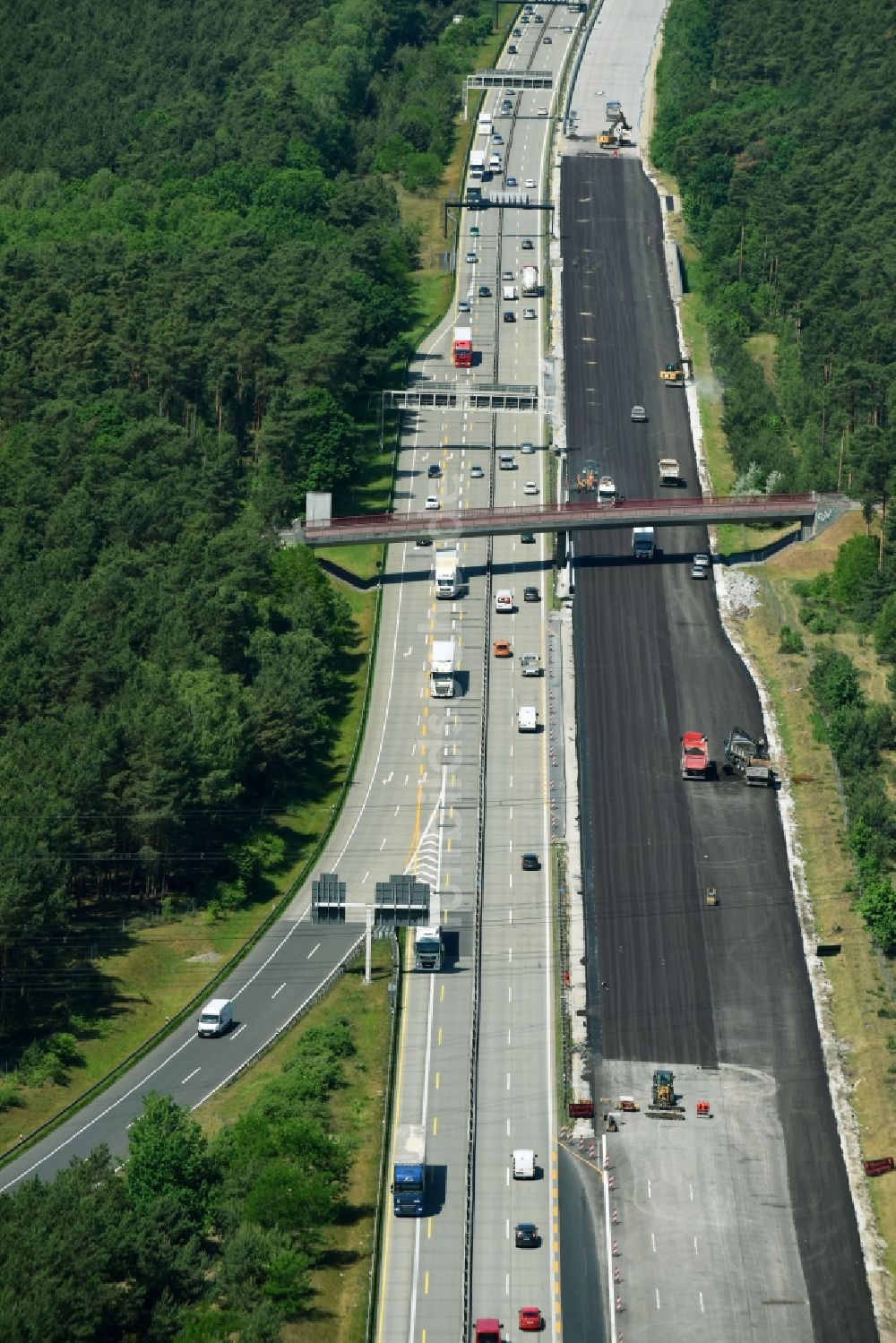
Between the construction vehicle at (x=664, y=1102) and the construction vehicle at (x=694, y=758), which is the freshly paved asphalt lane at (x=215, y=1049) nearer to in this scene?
the construction vehicle at (x=664, y=1102)

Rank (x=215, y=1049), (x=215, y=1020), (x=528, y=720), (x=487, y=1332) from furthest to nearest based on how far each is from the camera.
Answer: (x=528, y=720) < (x=215, y=1020) < (x=215, y=1049) < (x=487, y=1332)

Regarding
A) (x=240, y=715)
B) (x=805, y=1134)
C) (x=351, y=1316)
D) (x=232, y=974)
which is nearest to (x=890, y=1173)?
(x=805, y=1134)

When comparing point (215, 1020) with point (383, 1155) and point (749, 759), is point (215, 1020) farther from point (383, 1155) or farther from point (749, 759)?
point (749, 759)

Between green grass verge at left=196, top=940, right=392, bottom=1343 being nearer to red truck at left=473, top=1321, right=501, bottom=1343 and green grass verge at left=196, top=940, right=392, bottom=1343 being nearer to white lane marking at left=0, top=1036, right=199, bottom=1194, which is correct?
white lane marking at left=0, top=1036, right=199, bottom=1194

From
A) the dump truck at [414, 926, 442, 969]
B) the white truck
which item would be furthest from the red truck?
the white truck

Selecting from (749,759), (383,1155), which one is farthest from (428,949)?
(749,759)

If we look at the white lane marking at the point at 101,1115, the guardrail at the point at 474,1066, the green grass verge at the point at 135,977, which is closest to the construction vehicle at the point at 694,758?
the guardrail at the point at 474,1066
